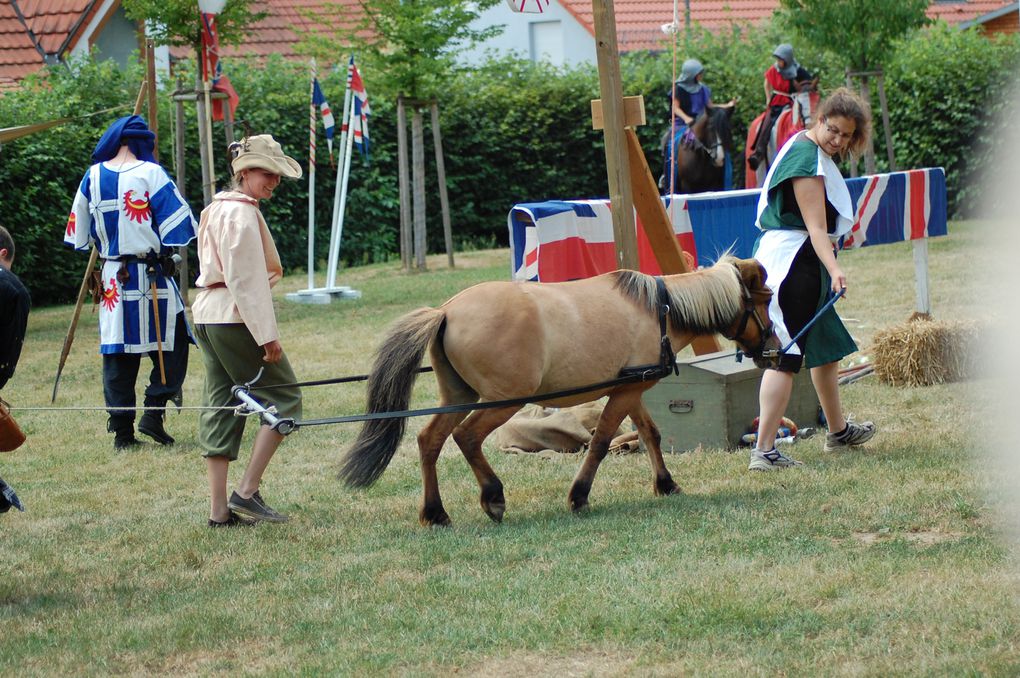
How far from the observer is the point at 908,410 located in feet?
23.9

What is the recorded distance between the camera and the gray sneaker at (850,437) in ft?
20.6

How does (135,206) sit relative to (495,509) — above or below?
above

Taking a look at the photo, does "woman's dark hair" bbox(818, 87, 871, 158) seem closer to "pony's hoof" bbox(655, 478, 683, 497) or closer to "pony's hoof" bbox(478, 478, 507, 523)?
"pony's hoof" bbox(655, 478, 683, 497)

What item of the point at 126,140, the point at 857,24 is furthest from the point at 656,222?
the point at 857,24

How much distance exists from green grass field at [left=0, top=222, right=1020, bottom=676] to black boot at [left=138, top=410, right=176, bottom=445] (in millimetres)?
161

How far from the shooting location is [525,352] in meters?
5.25

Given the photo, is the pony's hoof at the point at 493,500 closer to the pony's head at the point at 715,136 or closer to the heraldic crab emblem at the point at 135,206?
the heraldic crab emblem at the point at 135,206

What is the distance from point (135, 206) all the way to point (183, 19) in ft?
17.9

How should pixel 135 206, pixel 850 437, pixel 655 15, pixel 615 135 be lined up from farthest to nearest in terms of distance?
1. pixel 655 15
2. pixel 135 206
3. pixel 615 135
4. pixel 850 437

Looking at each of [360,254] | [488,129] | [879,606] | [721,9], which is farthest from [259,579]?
[721,9]

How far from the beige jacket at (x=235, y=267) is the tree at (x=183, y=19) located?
738 centimetres

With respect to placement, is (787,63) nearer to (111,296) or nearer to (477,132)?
(477,132)

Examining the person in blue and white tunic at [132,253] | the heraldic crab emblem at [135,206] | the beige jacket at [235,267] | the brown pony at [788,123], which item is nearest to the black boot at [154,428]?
the person in blue and white tunic at [132,253]

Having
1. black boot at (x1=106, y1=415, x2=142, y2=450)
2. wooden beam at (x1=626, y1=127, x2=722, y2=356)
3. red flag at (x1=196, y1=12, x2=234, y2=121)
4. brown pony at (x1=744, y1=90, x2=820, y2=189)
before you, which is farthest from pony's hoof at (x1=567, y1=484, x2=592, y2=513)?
brown pony at (x1=744, y1=90, x2=820, y2=189)
